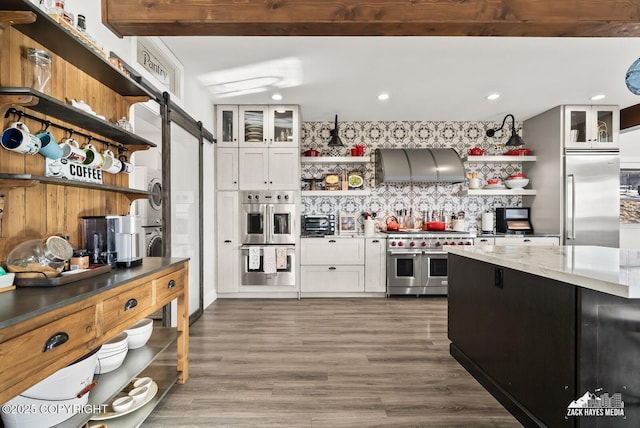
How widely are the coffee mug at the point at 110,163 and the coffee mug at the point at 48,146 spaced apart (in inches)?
15.7

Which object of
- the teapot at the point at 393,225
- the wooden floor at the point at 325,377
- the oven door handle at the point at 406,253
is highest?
the teapot at the point at 393,225

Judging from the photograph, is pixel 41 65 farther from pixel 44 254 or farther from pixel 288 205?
pixel 288 205

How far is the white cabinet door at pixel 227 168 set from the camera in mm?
4594

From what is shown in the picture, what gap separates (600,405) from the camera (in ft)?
4.75

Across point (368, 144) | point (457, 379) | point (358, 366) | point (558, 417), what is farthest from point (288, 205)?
point (558, 417)

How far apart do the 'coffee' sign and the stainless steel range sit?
3.69m

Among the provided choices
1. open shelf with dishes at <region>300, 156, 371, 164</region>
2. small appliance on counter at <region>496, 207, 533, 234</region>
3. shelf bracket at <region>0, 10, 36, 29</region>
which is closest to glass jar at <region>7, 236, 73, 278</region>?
shelf bracket at <region>0, 10, 36, 29</region>

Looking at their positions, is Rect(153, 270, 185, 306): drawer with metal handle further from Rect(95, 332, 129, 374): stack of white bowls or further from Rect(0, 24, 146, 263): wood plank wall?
Rect(0, 24, 146, 263): wood plank wall

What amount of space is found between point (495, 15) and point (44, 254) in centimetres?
274

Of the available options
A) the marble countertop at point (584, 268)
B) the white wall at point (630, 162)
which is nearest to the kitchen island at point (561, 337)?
the marble countertop at point (584, 268)

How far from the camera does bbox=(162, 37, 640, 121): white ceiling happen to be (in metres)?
2.93

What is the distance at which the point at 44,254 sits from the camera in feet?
4.72

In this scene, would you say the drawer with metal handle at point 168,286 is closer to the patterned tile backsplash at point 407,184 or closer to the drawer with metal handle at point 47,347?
the drawer with metal handle at point 47,347

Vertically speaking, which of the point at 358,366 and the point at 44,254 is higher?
the point at 44,254
